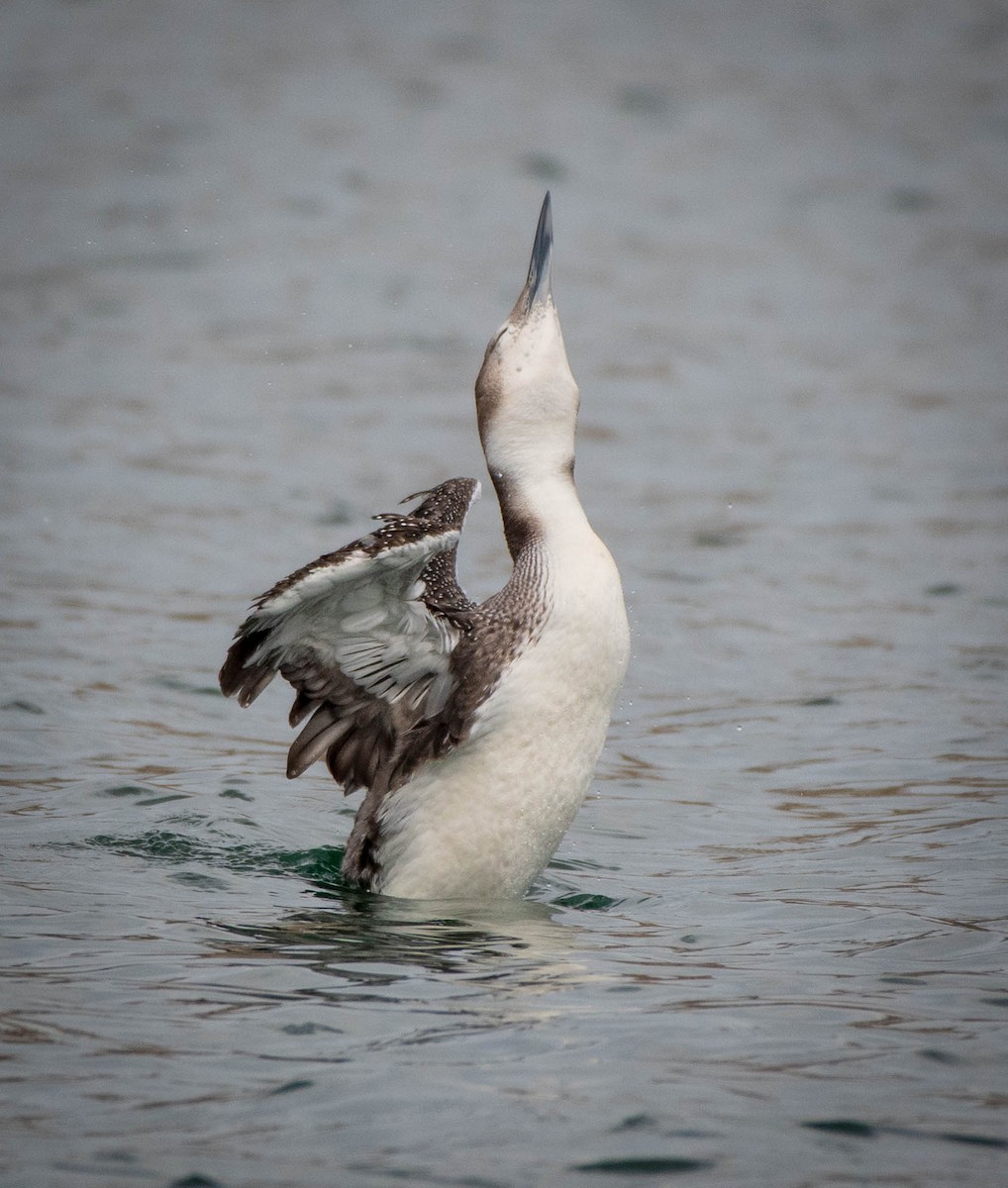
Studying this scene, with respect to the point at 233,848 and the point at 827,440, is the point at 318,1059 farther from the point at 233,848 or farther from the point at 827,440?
the point at 827,440

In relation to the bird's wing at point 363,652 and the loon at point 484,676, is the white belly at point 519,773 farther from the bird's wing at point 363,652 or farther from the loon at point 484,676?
the bird's wing at point 363,652

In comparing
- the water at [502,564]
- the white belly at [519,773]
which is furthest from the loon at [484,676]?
the water at [502,564]

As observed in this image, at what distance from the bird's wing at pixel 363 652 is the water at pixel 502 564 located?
48 centimetres

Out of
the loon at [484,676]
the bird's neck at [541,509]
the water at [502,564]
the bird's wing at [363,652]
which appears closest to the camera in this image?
the water at [502,564]

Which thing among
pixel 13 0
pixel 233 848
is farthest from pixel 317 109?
pixel 233 848

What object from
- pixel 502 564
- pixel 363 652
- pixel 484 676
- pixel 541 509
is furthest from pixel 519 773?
pixel 502 564

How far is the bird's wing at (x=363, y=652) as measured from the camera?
187 inches

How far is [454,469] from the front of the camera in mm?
12000

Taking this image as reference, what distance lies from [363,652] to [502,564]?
15.1ft

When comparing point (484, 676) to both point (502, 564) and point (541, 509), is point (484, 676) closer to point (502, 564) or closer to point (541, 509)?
point (541, 509)

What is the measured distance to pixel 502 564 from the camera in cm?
973

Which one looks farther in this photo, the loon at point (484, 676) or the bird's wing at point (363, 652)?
the loon at point (484, 676)

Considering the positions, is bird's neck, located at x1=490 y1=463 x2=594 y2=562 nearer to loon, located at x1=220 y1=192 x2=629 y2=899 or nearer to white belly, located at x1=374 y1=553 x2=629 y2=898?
loon, located at x1=220 y1=192 x2=629 y2=899

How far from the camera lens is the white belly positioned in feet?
16.8
